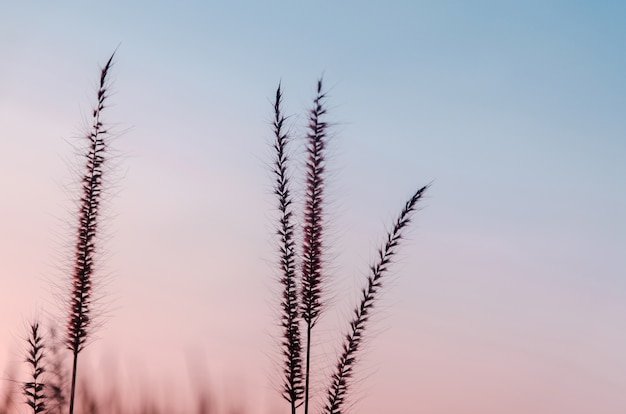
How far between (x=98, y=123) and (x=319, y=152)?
2178 mm

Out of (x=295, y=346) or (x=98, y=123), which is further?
(x=98, y=123)

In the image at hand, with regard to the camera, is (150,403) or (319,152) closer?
(319,152)

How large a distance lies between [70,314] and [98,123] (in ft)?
6.05

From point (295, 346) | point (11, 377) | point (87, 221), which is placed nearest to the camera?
point (295, 346)

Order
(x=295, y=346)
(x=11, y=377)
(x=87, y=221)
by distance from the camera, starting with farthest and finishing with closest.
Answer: (x=11, y=377)
(x=87, y=221)
(x=295, y=346)

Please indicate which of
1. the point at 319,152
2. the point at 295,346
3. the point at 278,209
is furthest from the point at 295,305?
the point at 319,152

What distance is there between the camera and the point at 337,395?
22.7 feet

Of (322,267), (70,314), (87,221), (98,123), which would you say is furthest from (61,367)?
(322,267)

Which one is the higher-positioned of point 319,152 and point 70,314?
point 319,152

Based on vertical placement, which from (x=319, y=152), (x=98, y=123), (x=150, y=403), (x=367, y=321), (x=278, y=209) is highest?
(x=98, y=123)

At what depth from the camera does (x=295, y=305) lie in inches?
271

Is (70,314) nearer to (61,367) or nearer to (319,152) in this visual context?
(61,367)

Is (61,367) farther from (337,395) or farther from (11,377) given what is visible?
(337,395)

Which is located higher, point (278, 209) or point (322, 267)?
point (278, 209)
